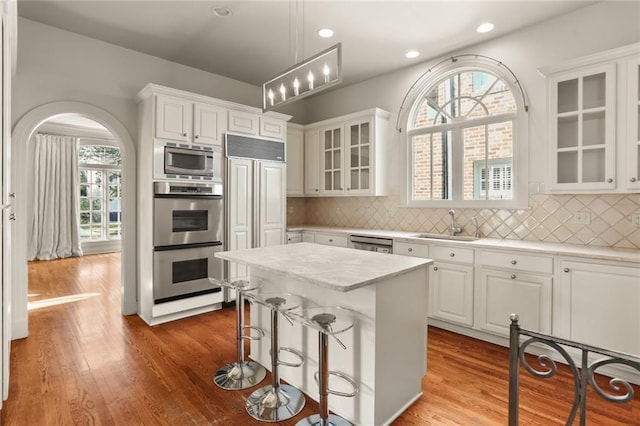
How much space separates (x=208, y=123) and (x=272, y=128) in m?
0.90

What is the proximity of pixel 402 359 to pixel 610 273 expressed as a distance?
170 centimetres

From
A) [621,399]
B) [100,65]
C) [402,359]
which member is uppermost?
[100,65]

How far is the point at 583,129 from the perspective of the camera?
110 inches

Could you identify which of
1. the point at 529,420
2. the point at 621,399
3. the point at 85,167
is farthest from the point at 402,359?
the point at 85,167

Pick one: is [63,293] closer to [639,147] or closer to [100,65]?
[100,65]

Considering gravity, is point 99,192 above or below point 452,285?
above

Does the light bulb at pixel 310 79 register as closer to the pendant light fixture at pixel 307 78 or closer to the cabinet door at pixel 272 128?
the pendant light fixture at pixel 307 78

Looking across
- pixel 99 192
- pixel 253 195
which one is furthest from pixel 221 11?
pixel 99 192

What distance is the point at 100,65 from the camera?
12.0ft

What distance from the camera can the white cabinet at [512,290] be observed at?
2.77 meters

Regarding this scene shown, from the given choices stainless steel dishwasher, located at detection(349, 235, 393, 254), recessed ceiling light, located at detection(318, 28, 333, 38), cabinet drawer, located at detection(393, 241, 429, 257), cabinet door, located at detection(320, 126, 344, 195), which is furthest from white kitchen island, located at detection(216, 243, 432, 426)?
cabinet door, located at detection(320, 126, 344, 195)

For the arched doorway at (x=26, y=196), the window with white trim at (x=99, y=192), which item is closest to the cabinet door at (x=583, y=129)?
the arched doorway at (x=26, y=196)

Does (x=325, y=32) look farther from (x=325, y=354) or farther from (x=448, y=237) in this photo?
(x=325, y=354)

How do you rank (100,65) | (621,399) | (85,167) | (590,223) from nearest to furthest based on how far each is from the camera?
(621,399) → (590,223) → (100,65) → (85,167)
